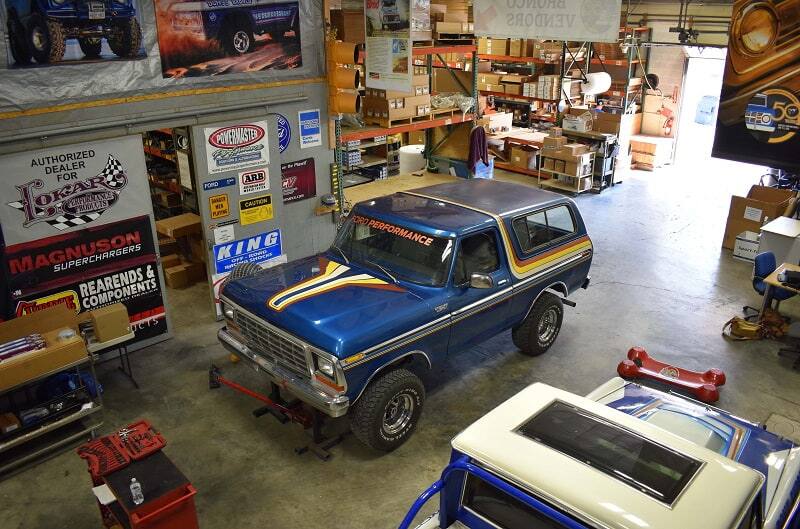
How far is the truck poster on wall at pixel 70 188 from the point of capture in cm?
628

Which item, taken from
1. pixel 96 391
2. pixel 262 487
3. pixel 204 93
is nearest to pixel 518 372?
pixel 262 487

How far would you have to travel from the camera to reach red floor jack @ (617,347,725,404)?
655 centimetres

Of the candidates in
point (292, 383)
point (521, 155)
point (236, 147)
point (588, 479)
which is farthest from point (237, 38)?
point (521, 155)

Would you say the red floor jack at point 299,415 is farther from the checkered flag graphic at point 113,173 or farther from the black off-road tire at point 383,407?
the checkered flag graphic at point 113,173

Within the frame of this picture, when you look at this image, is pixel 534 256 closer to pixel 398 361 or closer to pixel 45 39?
pixel 398 361

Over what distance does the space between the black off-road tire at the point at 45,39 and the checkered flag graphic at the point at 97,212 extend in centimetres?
111

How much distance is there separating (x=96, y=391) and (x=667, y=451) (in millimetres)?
5055

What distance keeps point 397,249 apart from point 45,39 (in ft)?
13.1

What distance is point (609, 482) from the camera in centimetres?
329

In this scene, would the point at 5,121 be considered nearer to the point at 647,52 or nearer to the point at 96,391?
the point at 96,391

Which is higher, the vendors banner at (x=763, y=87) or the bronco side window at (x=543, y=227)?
the vendors banner at (x=763, y=87)

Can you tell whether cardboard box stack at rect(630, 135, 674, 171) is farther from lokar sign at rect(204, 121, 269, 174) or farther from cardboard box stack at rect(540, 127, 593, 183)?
lokar sign at rect(204, 121, 269, 174)

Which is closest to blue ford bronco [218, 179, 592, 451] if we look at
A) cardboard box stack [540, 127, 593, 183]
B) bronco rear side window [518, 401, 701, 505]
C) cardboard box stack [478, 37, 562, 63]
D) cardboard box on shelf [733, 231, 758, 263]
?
bronco rear side window [518, 401, 701, 505]

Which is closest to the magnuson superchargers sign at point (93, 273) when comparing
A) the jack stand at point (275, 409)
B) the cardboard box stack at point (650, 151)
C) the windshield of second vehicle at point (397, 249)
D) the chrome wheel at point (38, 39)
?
the chrome wheel at point (38, 39)
